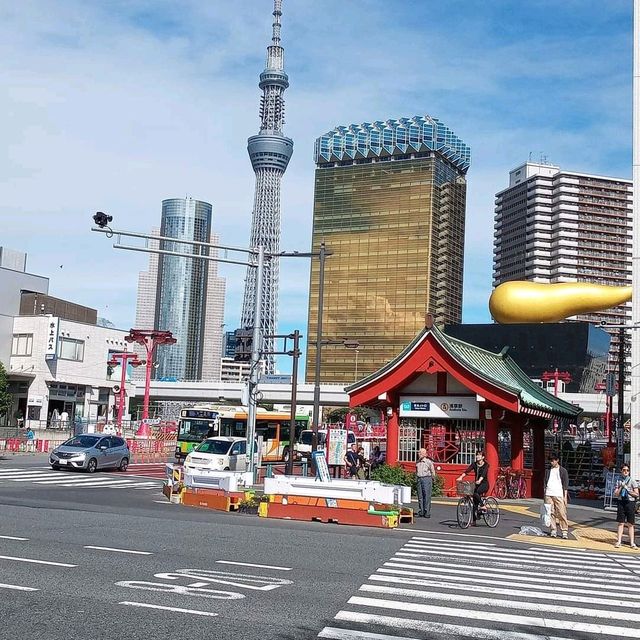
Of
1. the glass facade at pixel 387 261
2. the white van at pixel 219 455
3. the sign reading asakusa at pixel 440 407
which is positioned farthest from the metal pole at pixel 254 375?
the glass facade at pixel 387 261

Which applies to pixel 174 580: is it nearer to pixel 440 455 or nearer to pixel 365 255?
pixel 440 455

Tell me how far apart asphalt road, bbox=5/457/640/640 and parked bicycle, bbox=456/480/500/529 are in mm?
1704

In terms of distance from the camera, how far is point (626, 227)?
612 feet

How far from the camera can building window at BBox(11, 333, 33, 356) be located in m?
70.9

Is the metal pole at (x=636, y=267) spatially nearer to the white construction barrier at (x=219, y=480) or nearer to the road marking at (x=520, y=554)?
the road marking at (x=520, y=554)

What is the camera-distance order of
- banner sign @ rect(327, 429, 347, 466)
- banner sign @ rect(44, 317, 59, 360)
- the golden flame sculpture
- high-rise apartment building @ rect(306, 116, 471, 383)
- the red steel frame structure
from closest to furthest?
1. banner sign @ rect(327, 429, 347, 466)
2. the golden flame sculpture
3. the red steel frame structure
4. banner sign @ rect(44, 317, 59, 360)
5. high-rise apartment building @ rect(306, 116, 471, 383)

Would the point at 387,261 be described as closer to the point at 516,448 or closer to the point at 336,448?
the point at 336,448

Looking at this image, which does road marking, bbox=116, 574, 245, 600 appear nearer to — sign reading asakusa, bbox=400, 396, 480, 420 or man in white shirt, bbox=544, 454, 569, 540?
man in white shirt, bbox=544, 454, 569, 540

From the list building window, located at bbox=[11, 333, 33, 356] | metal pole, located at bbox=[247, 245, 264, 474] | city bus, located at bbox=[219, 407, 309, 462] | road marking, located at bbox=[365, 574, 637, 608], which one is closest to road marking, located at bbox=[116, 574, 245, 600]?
road marking, located at bbox=[365, 574, 637, 608]

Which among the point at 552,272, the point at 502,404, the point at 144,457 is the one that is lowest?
the point at 144,457

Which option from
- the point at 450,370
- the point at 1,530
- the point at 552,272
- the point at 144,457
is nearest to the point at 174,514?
the point at 1,530

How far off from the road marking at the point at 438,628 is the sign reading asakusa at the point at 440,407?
21179 millimetres

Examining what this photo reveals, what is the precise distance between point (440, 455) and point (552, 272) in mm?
165526

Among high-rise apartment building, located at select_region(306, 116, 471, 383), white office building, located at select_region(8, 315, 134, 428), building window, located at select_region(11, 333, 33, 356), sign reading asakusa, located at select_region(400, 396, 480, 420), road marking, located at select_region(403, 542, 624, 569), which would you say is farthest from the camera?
high-rise apartment building, located at select_region(306, 116, 471, 383)
